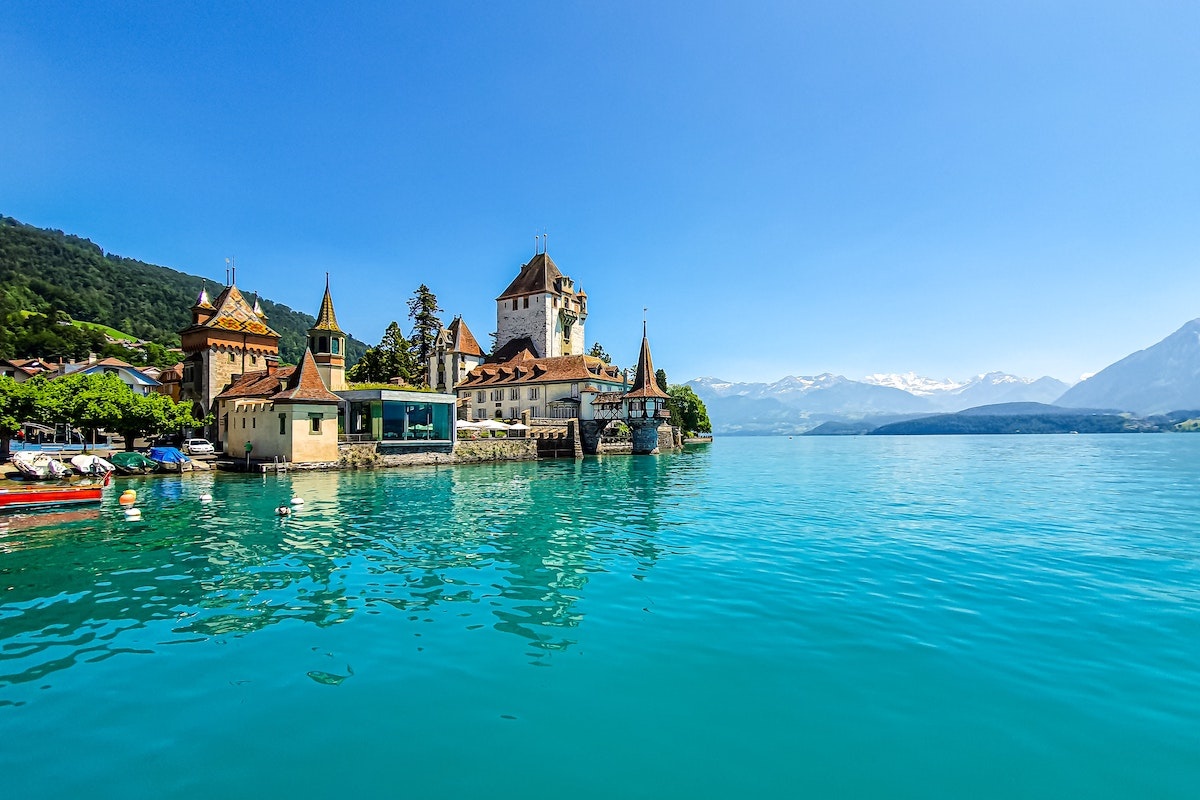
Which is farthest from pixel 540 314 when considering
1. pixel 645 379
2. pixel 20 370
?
pixel 20 370

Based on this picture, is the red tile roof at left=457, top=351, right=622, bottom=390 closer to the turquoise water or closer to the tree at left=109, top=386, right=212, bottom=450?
the tree at left=109, top=386, right=212, bottom=450

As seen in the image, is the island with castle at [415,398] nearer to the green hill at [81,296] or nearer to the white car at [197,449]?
the white car at [197,449]

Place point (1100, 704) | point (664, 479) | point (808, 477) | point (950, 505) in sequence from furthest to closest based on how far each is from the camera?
1. point (808, 477)
2. point (664, 479)
3. point (950, 505)
4. point (1100, 704)

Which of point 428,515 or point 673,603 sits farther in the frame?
point 428,515

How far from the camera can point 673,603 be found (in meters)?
11.3

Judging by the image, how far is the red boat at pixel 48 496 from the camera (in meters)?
22.9

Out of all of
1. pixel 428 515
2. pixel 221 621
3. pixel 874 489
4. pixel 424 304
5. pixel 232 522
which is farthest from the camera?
pixel 424 304

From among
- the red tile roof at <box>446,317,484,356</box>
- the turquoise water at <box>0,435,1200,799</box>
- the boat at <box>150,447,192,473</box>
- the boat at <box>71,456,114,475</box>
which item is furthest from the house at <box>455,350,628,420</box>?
the turquoise water at <box>0,435,1200,799</box>

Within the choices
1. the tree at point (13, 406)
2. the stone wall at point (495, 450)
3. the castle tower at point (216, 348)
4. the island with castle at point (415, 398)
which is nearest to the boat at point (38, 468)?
the tree at point (13, 406)

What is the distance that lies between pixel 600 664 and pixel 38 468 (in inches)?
1554

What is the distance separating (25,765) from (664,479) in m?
35.1

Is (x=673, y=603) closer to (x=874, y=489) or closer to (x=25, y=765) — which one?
(x=25, y=765)

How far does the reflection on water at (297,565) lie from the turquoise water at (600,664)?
0.11m

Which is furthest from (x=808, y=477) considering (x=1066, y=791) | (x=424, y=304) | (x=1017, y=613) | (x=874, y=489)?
(x=424, y=304)
